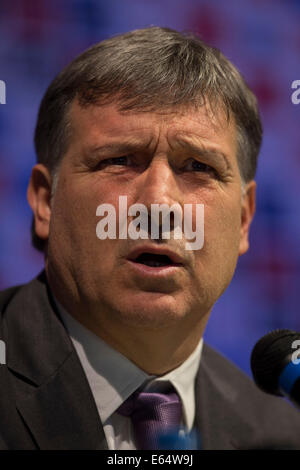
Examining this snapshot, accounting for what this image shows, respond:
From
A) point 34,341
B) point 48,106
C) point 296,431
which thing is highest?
point 48,106

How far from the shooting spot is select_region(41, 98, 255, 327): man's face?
4.14ft

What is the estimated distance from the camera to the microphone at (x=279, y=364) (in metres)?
0.97

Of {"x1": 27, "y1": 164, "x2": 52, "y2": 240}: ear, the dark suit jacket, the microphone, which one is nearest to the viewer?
the microphone

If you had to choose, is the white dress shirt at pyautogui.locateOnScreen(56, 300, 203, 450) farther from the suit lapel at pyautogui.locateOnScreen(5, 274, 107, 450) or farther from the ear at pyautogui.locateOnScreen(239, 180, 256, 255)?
the ear at pyautogui.locateOnScreen(239, 180, 256, 255)

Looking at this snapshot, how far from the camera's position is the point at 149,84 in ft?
4.39

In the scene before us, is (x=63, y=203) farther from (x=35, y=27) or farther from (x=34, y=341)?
(x=35, y=27)

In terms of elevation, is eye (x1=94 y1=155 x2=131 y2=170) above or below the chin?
above

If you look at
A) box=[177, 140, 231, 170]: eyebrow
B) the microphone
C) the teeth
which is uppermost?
box=[177, 140, 231, 170]: eyebrow

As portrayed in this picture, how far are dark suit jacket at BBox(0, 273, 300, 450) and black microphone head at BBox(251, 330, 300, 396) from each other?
38 cm

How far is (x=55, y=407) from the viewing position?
4.06 feet

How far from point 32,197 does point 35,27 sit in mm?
730

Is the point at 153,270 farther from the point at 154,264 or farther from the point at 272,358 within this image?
the point at 272,358

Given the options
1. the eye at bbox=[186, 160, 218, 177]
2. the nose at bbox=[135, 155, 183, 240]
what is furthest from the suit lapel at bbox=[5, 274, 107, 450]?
the eye at bbox=[186, 160, 218, 177]

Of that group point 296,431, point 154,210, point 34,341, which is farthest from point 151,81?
point 296,431
